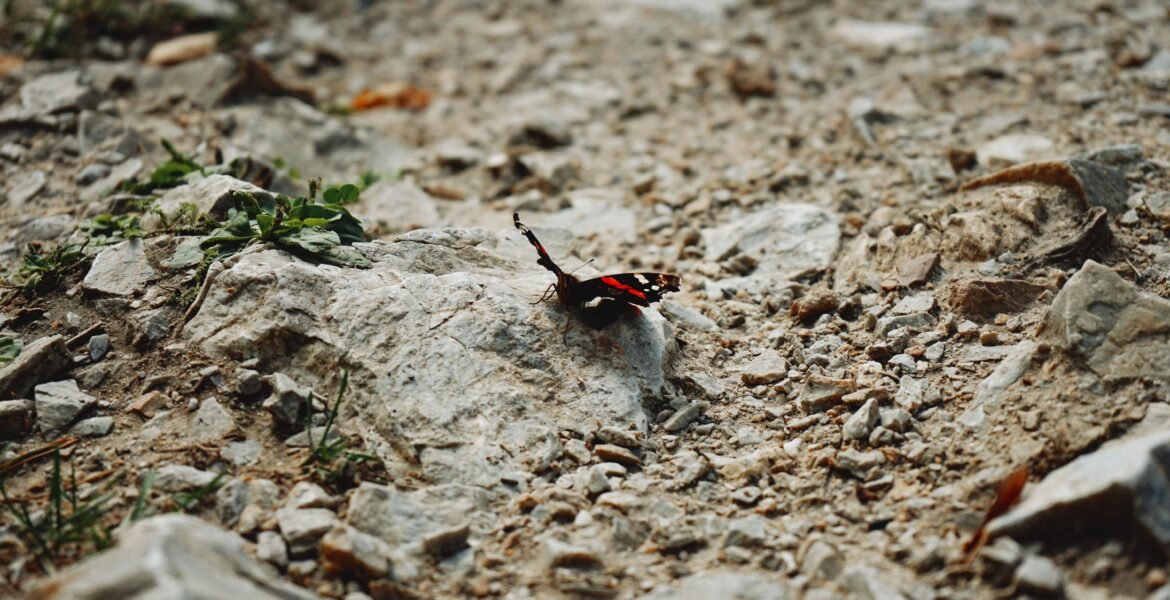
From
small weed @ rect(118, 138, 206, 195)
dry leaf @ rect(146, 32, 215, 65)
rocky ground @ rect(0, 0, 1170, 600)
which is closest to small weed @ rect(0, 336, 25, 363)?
rocky ground @ rect(0, 0, 1170, 600)

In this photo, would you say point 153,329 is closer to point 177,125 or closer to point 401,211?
point 401,211

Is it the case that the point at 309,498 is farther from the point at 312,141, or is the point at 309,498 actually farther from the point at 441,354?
the point at 312,141

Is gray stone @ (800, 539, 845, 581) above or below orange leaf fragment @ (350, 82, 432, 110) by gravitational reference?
above

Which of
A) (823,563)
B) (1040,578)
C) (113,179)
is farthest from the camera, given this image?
(113,179)

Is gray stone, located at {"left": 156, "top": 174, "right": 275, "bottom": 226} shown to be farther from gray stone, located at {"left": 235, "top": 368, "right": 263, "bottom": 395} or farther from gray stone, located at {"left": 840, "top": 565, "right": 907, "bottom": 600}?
gray stone, located at {"left": 840, "top": 565, "right": 907, "bottom": 600}

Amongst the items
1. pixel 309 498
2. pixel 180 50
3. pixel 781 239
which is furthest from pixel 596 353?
pixel 180 50

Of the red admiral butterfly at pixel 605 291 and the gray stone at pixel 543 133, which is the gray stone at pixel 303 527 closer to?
the red admiral butterfly at pixel 605 291
